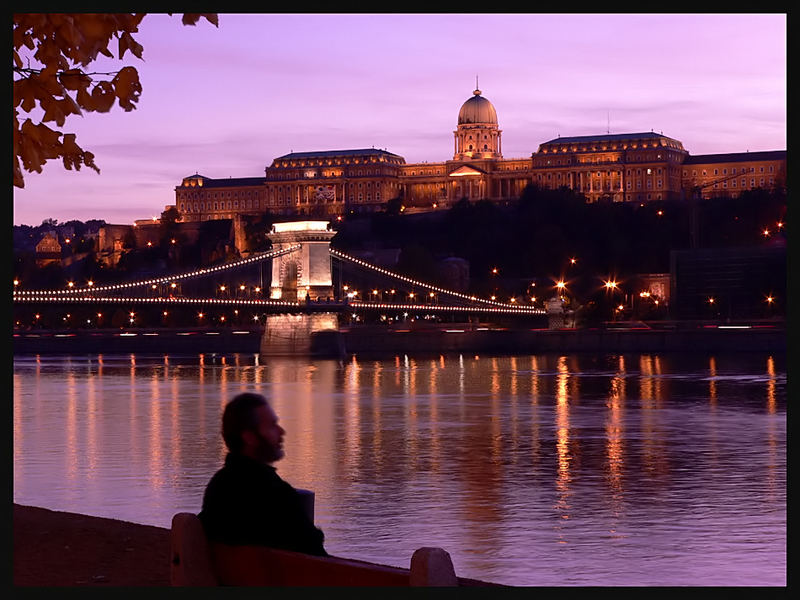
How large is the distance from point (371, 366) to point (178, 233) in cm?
8051

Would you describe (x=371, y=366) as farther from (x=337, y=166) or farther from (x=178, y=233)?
(x=337, y=166)

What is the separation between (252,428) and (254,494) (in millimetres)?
280

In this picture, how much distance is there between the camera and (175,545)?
17.0ft

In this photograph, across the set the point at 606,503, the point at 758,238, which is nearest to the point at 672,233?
the point at 758,238

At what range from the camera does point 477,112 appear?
14700 centimetres

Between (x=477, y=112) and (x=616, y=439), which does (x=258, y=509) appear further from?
(x=477, y=112)

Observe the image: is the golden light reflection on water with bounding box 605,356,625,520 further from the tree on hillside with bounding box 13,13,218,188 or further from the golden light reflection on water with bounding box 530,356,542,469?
the tree on hillside with bounding box 13,13,218,188

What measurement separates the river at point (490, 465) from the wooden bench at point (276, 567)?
441 cm

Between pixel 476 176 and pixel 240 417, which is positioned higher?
pixel 476 176

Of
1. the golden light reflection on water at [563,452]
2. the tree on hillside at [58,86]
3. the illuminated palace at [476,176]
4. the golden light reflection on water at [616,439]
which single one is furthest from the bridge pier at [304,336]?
the illuminated palace at [476,176]

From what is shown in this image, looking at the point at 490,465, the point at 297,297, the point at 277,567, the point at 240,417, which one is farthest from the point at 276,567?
the point at 297,297

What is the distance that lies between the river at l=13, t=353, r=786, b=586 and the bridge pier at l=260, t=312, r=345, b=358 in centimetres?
1766

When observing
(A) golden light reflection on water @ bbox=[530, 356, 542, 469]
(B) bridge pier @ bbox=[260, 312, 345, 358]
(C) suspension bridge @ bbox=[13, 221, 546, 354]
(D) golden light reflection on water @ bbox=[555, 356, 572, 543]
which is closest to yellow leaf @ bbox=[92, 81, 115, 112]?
(D) golden light reflection on water @ bbox=[555, 356, 572, 543]

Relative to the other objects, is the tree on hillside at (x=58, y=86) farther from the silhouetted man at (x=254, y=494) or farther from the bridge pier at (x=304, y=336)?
the bridge pier at (x=304, y=336)
